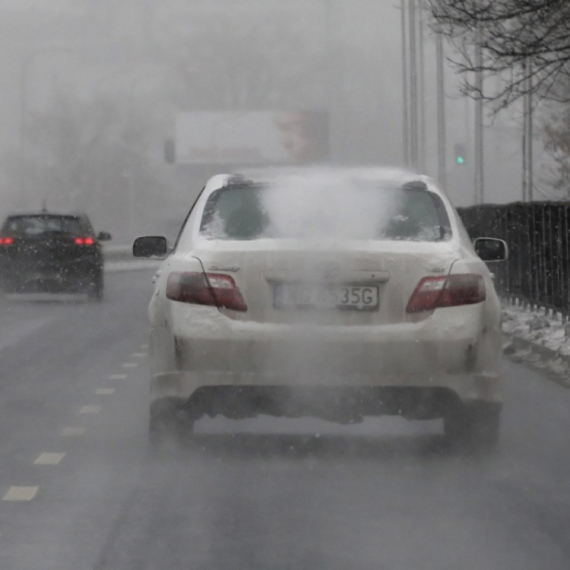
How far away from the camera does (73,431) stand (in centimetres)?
984

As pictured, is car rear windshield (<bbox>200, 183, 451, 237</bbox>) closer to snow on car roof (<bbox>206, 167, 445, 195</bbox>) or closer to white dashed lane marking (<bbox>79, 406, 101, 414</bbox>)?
snow on car roof (<bbox>206, 167, 445, 195</bbox>)

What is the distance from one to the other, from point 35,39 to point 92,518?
107m

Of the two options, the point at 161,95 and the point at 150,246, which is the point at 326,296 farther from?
the point at 161,95

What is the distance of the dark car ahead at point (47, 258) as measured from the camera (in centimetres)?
2694

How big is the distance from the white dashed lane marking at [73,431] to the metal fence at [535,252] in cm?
840

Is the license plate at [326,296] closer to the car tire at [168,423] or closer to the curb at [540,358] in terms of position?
the car tire at [168,423]

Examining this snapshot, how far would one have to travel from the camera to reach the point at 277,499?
7.40 meters

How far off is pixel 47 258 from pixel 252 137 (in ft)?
244

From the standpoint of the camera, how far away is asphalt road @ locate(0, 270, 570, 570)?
624 cm

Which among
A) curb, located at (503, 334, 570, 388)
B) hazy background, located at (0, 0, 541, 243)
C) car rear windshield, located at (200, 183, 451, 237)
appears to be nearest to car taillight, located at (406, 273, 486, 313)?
car rear windshield, located at (200, 183, 451, 237)

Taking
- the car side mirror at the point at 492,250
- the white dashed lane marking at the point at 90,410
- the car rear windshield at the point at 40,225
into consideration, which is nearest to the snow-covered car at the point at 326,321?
the car side mirror at the point at 492,250

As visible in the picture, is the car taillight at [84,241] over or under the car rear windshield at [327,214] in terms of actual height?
under

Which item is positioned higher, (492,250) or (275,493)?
(492,250)

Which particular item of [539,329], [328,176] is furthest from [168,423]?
[539,329]
